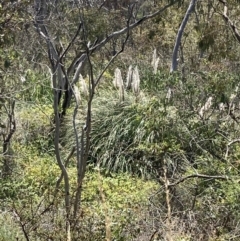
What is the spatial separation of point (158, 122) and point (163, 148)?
531 mm

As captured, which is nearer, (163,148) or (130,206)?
(130,206)

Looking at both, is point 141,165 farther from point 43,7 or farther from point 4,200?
point 43,7

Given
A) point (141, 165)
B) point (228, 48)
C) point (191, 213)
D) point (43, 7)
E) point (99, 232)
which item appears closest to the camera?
point (99, 232)

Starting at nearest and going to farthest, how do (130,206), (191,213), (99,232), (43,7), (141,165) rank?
(99,232)
(191,213)
(130,206)
(141,165)
(43,7)

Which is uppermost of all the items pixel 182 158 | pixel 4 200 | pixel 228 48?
pixel 228 48

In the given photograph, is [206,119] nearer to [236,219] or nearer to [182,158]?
[182,158]

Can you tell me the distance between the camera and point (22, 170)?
7109 millimetres

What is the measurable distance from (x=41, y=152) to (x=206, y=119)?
8.01ft

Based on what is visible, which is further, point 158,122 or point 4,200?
point 158,122

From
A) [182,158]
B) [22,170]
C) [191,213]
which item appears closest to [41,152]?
[22,170]

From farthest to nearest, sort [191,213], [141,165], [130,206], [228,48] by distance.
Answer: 1. [141,165]
2. [228,48]
3. [130,206]
4. [191,213]

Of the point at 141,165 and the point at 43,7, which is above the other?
the point at 43,7

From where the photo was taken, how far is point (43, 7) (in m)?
7.91

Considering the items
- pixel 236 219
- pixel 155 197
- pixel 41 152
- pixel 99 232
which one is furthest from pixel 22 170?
pixel 236 219
